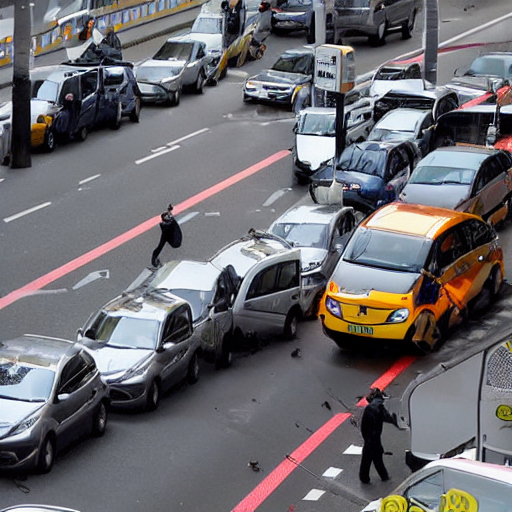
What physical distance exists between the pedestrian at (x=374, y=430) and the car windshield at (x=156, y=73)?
20.8 m

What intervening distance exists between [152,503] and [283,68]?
22733 millimetres

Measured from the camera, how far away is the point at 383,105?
32.8m

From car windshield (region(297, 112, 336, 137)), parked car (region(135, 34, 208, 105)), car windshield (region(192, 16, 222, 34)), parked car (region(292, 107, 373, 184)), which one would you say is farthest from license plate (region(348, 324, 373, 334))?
car windshield (region(192, 16, 222, 34))

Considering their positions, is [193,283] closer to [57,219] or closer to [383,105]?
[57,219]

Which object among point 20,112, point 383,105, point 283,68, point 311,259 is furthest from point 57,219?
point 283,68

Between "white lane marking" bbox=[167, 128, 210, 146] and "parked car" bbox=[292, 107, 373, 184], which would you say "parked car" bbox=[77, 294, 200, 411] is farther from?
"white lane marking" bbox=[167, 128, 210, 146]

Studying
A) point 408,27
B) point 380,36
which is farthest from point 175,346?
point 408,27

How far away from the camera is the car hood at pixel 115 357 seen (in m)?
19.1

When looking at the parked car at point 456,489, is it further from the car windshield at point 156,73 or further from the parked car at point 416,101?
the car windshield at point 156,73

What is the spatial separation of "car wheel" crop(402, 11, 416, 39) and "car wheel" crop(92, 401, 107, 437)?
95.4 ft

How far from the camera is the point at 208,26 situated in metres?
41.3

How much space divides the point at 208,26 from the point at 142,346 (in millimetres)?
23240

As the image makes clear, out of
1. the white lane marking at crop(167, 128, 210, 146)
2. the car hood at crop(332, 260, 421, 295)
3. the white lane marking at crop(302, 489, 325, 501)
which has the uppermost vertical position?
the car hood at crop(332, 260, 421, 295)

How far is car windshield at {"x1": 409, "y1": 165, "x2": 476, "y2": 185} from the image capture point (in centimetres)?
2602
